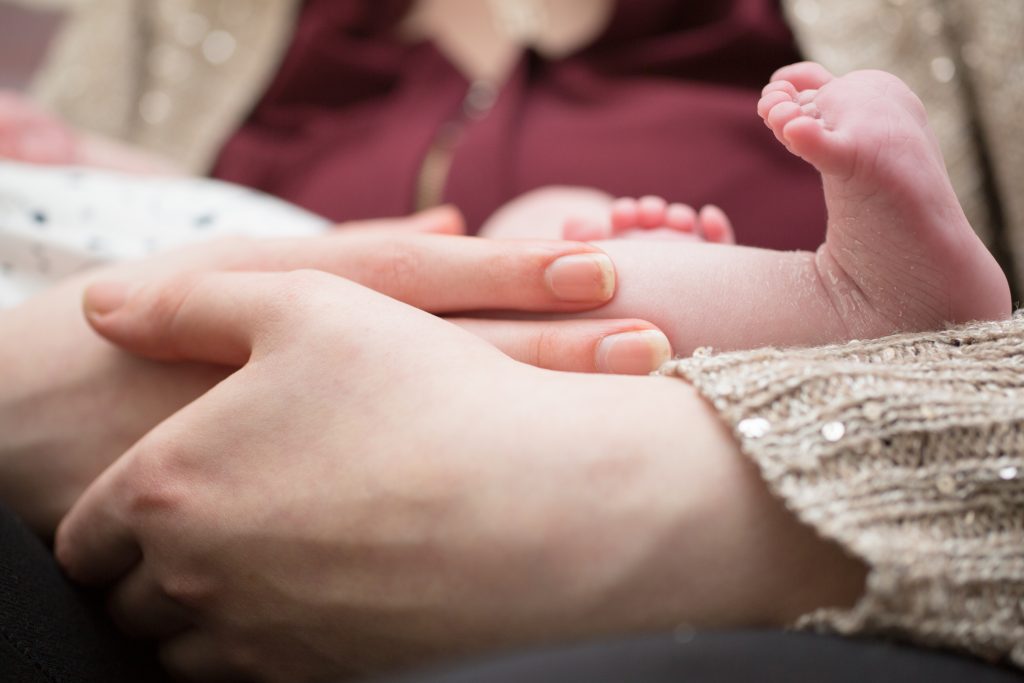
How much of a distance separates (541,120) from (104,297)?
633 mm

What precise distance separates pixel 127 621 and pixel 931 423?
507 millimetres

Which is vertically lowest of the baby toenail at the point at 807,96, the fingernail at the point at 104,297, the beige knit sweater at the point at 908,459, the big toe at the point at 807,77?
the fingernail at the point at 104,297

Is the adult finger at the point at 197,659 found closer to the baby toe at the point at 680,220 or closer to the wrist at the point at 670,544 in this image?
the wrist at the point at 670,544

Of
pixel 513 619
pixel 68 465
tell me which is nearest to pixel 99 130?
pixel 68 465

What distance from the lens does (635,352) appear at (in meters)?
0.46

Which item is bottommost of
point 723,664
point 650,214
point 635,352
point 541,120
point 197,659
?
point 197,659

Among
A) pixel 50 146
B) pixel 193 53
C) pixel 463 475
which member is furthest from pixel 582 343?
pixel 193 53

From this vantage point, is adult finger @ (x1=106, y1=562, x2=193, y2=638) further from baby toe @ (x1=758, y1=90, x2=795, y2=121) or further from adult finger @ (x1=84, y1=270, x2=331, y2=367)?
baby toe @ (x1=758, y1=90, x2=795, y2=121)

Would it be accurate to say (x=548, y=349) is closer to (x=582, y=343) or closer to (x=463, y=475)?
(x=582, y=343)

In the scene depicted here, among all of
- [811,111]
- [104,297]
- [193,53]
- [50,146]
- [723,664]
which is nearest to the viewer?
[723,664]

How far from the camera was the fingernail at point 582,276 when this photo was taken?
49 cm

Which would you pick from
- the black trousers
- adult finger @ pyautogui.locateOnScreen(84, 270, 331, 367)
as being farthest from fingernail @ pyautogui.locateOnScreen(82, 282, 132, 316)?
the black trousers

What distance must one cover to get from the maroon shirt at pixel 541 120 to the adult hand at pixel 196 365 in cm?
35

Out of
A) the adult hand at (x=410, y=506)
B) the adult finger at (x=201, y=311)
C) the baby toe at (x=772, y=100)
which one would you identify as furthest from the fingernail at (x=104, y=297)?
the baby toe at (x=772, y=100)
